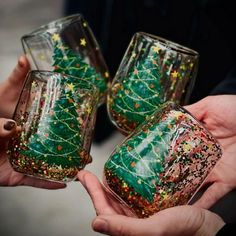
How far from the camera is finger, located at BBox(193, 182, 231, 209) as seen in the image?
3.17 ft

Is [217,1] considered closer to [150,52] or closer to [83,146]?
[150,52]

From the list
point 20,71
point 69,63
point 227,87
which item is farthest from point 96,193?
point 227,87

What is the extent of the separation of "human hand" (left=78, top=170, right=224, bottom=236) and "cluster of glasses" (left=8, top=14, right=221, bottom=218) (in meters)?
0.03

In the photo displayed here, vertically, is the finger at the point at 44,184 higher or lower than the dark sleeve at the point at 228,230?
lower

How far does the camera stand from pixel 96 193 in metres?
0.83

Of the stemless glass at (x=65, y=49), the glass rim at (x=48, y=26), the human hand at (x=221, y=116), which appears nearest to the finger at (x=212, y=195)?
the human hand at (x=221, y=116)

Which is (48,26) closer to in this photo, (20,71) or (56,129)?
(20,71)

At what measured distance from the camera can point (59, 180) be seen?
91 centimetres

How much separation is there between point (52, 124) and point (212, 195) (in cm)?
35

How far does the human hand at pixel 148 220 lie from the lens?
752 millimetres

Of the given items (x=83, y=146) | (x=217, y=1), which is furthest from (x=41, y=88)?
(x=217, y=1)

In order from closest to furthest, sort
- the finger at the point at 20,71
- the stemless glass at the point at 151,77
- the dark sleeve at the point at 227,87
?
1. the stemless glass at the point at 151,77
2. the finger at the point at 20,71
3. the dark sleeve at the point at 227,87

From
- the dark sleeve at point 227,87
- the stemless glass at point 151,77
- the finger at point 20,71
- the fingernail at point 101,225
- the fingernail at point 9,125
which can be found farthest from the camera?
the dark sleeve at point 227,87

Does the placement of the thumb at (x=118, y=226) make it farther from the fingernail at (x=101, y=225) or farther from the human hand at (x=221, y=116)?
the human hand at (x=221, y=116)
